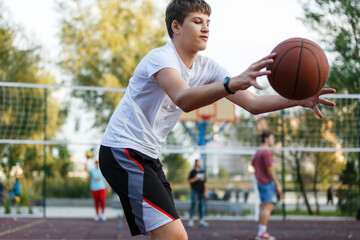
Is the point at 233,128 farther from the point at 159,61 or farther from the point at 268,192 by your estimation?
the point at 159,61

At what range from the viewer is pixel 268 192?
8086mm

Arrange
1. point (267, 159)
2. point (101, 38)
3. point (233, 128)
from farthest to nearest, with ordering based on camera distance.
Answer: point (101, 38), point (233, 128), point (267, 159)

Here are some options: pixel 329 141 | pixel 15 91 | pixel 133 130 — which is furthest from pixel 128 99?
pixel 15 91

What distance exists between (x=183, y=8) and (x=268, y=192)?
566cm

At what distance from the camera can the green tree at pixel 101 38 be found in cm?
2266

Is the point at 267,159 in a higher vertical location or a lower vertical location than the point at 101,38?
lower

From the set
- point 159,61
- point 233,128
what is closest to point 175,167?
point 233,128

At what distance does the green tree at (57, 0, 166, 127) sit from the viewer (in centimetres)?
2266

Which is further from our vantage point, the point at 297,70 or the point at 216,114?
the point at 216,114

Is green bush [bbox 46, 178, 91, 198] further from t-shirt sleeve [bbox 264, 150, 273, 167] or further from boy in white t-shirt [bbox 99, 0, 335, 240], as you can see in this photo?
boy in white t-shirt [bbox 99, 0, 335, 240]

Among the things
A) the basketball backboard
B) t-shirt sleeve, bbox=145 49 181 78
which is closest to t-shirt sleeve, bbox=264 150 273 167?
t-shirt sleeve, bbox=145 49 181 78

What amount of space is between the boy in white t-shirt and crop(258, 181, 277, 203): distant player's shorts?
512 centimetres

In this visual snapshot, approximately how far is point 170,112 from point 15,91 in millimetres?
14216

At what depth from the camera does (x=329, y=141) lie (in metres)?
14.1
